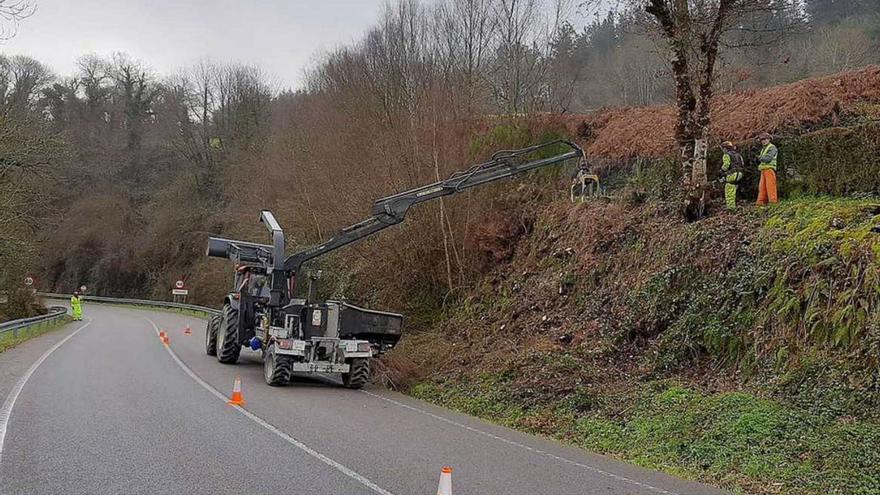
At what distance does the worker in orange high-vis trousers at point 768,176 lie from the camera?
45.6 feet

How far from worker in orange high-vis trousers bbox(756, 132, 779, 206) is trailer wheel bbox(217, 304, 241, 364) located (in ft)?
40.4

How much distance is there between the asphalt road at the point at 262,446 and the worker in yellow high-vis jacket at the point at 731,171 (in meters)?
6.82

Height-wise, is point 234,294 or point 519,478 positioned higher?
point 234,294

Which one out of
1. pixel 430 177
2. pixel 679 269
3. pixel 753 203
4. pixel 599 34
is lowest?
pixel 679 269

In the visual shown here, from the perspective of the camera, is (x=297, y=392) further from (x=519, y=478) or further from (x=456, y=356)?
(x=519, y=478)

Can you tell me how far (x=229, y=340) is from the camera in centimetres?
1806

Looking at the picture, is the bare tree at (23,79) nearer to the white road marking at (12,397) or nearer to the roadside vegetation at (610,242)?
the roadside vegetation at (610,242)

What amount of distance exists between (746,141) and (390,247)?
10.1m

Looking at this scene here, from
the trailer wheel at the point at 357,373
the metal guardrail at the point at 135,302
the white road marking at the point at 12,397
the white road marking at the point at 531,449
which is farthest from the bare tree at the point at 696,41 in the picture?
the metal guardrail at the point at 135,302

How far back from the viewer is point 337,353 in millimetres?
14656

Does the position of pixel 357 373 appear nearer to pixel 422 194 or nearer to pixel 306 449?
pixel 422 194

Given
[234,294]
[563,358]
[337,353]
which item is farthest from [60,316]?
[563,358]

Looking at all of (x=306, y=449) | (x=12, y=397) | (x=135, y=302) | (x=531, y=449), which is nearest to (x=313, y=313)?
(x=12, y=397)

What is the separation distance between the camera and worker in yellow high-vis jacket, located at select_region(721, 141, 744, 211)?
14.4 m
